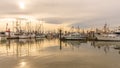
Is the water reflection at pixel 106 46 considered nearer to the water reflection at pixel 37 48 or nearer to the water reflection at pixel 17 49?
the water reflection at pixel 37 48

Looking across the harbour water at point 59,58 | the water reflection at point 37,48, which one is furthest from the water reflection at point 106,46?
the harbour water at point 59,58

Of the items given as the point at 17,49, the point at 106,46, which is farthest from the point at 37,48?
the point at 106,46

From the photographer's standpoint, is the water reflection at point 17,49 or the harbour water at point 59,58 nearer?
the harbour water at point 59,58

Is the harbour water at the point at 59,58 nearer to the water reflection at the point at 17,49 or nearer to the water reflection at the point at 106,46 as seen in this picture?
the water reflection at the point at 17,49

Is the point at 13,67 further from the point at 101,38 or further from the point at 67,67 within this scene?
the point at 101,38

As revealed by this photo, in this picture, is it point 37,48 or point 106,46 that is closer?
point 37,48

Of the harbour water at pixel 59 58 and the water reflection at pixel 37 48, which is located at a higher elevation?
the harbour water at pixel 59 58

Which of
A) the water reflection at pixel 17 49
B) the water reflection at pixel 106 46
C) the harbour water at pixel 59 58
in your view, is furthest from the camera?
the water reflection at pixel 106 46

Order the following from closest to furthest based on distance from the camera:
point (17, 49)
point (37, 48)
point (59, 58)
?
point (59, 58) → point (17, 49) → point (37, 48)

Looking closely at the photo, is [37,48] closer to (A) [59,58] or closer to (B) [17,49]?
(B) [17,49]

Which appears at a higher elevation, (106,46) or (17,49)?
(17,49)

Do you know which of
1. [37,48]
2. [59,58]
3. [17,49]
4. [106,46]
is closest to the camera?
[59,58]

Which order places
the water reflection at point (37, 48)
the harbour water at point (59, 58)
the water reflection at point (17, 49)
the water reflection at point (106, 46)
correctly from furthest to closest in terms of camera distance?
the water reflection at point (106, 46) < the water reflection at point (37, 48) < the water reflection at point (17, 49) < the harbour water at point (59, 58)

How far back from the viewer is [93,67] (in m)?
17.9
